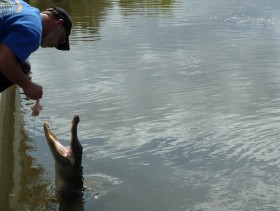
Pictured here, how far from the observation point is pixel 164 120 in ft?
27.7

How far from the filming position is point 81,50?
14.5 metres

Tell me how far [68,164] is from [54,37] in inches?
59.7

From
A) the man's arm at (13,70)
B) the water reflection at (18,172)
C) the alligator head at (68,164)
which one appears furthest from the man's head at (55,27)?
the water reflection at (18,172)

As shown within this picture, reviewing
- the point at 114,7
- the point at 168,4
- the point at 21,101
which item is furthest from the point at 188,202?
the point at 168,4

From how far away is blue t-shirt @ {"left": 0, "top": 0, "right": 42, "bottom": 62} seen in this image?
4.27 m

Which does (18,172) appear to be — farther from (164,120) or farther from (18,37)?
(164,120)

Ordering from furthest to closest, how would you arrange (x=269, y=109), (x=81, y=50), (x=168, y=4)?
(x=168, y=4) < (x=81, y=50) < (x=269, y=109)

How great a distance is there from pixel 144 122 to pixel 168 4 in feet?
67.5

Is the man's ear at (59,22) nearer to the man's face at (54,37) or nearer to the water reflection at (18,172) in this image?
the man's face at (54,37)

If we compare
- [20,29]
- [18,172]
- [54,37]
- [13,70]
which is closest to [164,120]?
[18,172]

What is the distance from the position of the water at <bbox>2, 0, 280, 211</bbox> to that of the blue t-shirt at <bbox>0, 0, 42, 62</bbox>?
199 cm

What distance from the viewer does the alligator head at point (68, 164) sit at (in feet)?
18.5

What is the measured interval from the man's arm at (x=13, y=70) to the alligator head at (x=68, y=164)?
3.31 feet

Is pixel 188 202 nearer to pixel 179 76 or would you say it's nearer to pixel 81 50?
pixel 179 76
